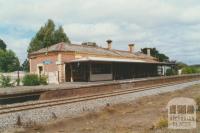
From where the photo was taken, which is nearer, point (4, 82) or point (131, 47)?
point (4, 82)

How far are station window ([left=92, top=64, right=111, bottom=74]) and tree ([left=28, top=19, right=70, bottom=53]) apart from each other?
2234cm

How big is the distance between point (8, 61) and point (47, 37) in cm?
1639

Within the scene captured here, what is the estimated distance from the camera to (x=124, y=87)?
2175 centimetres

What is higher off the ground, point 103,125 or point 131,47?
point 131,47

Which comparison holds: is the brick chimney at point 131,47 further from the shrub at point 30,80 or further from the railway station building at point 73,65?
the shrub at point 30,80

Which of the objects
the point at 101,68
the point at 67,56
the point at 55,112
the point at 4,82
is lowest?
the point at 55,112

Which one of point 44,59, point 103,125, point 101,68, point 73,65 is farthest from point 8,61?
point 103,125

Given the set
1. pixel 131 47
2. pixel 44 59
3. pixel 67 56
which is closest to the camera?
pixel 67 56

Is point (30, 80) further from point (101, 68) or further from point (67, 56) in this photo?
point (101, 68)

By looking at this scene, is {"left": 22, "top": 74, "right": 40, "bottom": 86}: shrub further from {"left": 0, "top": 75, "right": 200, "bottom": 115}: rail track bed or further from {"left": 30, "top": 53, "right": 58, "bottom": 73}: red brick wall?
{"left": 0, "top": 75, "right": 200, "bottom": 115}: rail track bed

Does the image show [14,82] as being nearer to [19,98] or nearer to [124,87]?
[124,87]

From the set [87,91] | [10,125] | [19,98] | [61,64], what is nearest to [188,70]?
[61,64]

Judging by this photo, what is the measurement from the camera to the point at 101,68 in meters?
36.3

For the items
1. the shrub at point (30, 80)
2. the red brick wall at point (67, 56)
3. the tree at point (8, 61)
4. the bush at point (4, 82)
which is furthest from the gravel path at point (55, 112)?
the tree at point (8, 61)
